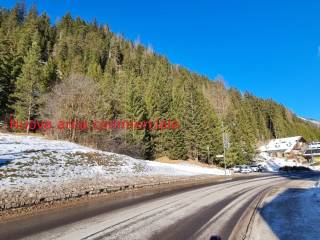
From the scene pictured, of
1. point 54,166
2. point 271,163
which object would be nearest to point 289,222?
point 54,166

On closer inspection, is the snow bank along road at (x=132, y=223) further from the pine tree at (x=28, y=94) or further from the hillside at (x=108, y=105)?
the pine tree at (x=28, y=94)

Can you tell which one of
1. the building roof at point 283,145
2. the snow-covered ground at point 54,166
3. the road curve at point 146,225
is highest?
the building roof at point 283,145

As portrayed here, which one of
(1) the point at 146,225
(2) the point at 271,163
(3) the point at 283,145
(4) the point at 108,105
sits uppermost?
(4) the point at 108,105

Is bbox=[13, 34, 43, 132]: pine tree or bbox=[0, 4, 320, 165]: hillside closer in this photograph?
bbox=[0, 4, 320, 165]: hillside

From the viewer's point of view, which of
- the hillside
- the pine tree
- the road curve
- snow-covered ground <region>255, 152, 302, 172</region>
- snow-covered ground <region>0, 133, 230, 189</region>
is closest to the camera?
the road curve

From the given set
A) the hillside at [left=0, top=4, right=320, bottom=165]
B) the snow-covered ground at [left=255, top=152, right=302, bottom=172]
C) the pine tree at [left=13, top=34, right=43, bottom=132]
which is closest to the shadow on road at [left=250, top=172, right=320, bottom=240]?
the hillside at [left=0, top=4, right=320, bottom=165]

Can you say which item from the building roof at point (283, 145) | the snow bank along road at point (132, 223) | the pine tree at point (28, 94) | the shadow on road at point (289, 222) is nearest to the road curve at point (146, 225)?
the snow bank along road at point (132, 223)

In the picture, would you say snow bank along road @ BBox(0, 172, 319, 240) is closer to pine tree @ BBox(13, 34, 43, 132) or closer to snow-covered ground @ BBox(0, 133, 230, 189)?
snow-covered ground @ BBox(0, 133, 230, 189)

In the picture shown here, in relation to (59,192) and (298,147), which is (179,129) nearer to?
(59,192)

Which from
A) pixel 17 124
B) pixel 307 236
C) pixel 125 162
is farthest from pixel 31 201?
pixel 17 124

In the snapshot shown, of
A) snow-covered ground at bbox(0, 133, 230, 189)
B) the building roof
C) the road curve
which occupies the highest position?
the building roof

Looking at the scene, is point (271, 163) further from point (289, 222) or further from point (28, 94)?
point (289, 222)

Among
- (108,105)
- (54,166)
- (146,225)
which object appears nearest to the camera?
(146,225)

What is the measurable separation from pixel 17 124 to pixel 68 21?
93.2m
